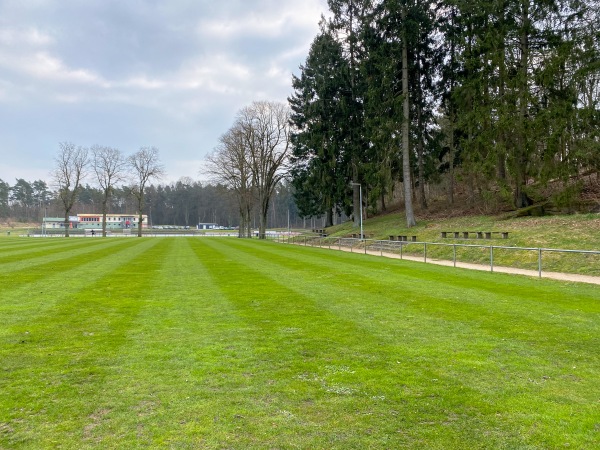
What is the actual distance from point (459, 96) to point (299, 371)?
1143 inches

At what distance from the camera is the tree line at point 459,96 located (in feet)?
73.6

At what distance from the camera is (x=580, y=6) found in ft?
74.8

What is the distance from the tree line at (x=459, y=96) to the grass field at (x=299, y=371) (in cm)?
1687

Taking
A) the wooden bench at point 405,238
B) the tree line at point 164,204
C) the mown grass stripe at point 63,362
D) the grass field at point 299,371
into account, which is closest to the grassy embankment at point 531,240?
the wooden bench at point 405,238

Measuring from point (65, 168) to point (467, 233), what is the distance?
2545 inches

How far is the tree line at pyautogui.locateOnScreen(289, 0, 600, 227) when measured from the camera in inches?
883

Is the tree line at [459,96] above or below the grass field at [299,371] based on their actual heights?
above

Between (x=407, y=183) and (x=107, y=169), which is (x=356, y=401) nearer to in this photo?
(x=407, y=183)

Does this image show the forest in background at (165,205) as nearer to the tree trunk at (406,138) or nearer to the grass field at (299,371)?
the tree trunk at (406,138)

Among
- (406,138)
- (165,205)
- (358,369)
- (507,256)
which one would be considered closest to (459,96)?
(406,138)

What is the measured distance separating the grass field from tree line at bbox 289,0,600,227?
1687 centimetres

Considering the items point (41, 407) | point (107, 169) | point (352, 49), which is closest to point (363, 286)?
point (41, 407)

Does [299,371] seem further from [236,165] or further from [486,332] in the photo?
[236,165]

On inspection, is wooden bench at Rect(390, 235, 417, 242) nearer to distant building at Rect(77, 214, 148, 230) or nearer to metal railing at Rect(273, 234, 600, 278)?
metal railing at Rect(273, 234, 600, 278)
